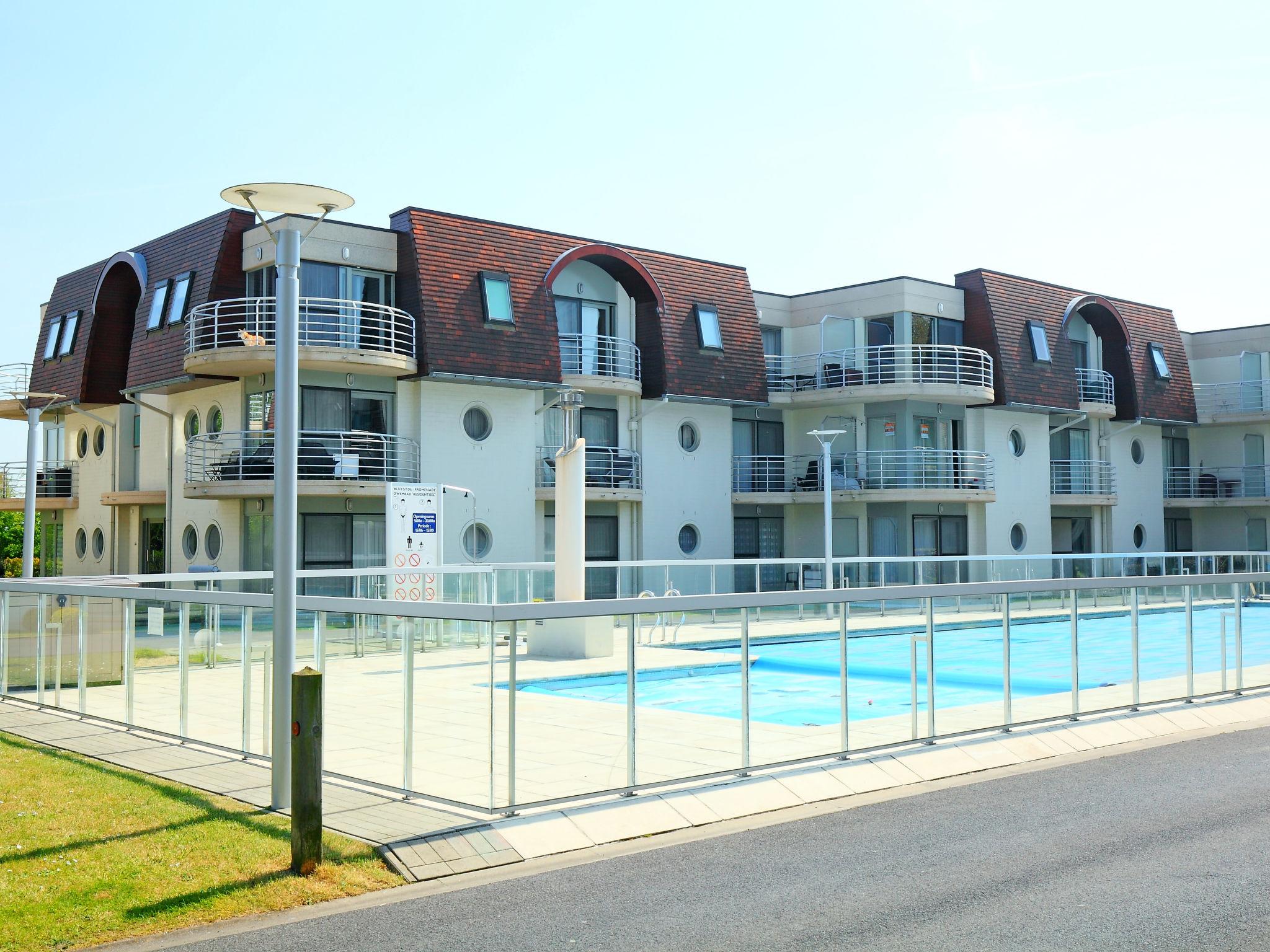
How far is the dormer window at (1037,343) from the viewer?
37.6 metres

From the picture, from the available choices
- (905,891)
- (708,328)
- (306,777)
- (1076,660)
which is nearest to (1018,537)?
(708,328)

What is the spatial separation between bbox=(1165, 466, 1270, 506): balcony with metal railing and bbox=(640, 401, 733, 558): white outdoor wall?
1822 cm

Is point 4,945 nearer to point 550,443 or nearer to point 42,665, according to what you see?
point 42,665

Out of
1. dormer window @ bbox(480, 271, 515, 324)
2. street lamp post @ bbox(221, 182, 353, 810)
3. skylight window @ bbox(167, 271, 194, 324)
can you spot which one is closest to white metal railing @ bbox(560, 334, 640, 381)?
dormer window @ bbox(480, 271, 515, 324)

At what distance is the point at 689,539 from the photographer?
34156mm

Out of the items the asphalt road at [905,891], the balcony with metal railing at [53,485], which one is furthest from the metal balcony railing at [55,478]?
the asphalt road at [905,891]

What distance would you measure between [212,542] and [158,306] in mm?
5854

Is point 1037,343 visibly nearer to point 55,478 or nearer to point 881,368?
point 881,368

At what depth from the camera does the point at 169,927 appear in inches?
261

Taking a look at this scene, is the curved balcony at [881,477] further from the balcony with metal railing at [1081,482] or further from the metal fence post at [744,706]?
the metal fence post at [744,706]

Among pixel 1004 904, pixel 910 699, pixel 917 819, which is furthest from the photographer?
pixel 910 699

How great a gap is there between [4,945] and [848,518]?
105 feet

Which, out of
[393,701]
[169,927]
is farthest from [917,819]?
[169,927]

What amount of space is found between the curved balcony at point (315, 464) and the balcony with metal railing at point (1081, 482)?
842 inches
